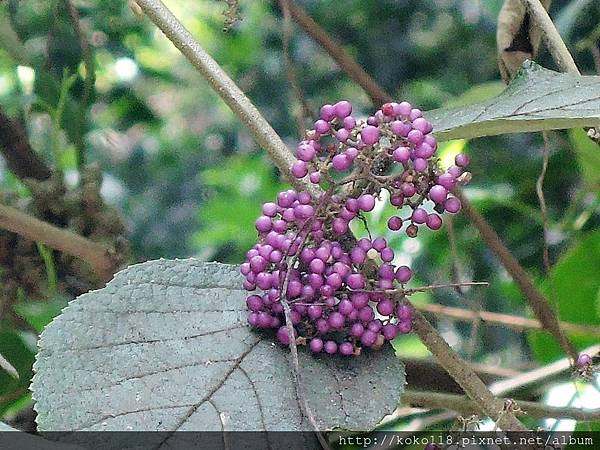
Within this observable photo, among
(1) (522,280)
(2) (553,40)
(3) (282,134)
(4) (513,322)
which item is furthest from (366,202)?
(3) (282,134)

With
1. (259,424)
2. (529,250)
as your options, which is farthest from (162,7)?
(529,250)

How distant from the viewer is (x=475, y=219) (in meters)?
0.59

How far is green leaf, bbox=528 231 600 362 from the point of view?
0.77 m

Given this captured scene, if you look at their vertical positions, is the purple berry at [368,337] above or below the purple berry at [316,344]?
above

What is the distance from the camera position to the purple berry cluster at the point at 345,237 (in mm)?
318

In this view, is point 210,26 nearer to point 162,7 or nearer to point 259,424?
point 162,7

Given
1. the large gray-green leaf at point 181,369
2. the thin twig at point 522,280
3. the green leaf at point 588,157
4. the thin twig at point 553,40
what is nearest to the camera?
the large gray-green leaf at point 181,369

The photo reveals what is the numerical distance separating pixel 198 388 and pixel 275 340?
43 mm

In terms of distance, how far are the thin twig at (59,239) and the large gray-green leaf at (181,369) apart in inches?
7.0

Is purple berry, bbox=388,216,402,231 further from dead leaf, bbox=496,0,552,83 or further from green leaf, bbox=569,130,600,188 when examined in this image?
green leaf, bbox=569,130,600,188

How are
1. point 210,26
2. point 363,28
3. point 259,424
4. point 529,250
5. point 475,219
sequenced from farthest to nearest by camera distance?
point 210,26 → point 363,28 → point 529,250 → point 475,219 → point 259,424

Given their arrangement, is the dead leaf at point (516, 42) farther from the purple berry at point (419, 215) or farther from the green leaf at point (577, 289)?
the green leaf at point (577, 289)

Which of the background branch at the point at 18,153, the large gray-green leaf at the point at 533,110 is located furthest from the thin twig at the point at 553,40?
the background branch at the point at 18,153

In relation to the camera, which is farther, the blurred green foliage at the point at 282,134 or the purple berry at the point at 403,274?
the blurred green foliage at the point at 282,134
